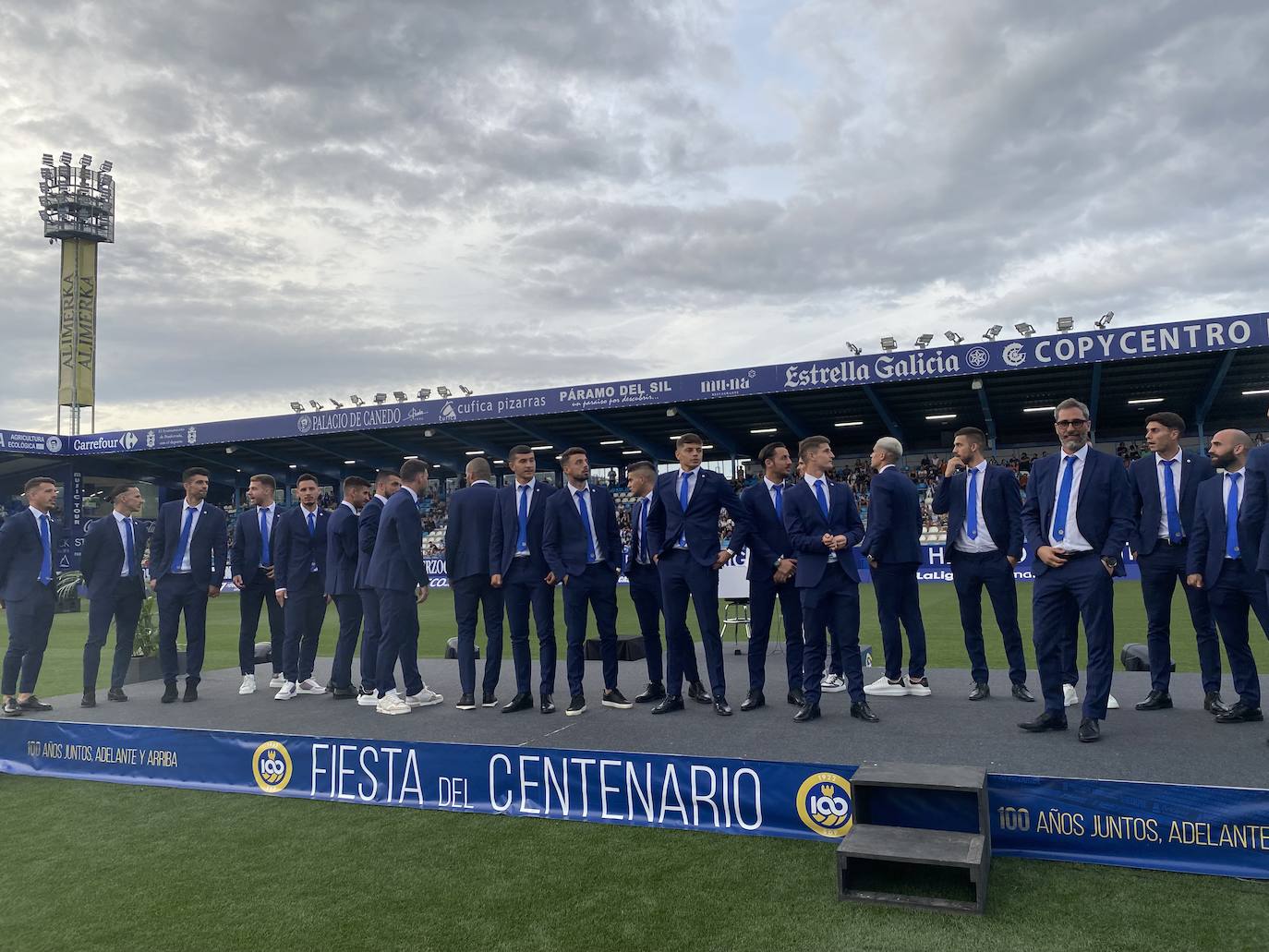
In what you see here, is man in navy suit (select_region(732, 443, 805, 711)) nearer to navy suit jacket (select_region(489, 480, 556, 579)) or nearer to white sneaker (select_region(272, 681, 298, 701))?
navy suit jacket (select_region(489, 480, 556, 579))

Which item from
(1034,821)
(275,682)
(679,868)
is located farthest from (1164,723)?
(275,682)

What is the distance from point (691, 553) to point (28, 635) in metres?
5.66

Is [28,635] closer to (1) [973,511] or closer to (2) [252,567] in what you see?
(2) [252,567]

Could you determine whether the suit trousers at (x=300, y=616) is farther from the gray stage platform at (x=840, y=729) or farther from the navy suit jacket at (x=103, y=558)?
the navy suit jacket at (x=103, y=558)

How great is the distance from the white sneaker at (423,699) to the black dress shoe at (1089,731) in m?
4.94

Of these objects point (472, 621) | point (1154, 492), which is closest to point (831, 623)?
Result: point (1154, 492)

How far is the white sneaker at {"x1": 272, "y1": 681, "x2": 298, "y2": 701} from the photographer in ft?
24.9

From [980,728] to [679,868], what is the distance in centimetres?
266

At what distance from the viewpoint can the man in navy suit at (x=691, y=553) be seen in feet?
19.9

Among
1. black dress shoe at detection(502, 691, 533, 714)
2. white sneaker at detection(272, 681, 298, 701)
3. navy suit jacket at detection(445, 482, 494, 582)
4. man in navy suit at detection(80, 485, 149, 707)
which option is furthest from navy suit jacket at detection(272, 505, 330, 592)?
black dress shoe at detection(502, 691, 533, 714)

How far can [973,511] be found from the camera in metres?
6.20

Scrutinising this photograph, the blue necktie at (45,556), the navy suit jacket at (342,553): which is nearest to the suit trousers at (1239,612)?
the navy suit jacket at (342,553)

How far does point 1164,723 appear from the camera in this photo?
528cm

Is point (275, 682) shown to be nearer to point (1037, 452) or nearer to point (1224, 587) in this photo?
point (1224, 587)
